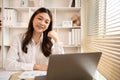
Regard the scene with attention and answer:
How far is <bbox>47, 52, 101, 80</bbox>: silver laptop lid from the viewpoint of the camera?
988mm

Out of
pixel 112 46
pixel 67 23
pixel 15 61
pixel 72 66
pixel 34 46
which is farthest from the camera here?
pixel 67 23

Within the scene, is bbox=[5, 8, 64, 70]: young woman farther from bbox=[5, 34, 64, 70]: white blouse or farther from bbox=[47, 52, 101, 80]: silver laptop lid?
bbox=[47, 52, 101, 80]: silver laptop lid

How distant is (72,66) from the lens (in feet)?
3.39

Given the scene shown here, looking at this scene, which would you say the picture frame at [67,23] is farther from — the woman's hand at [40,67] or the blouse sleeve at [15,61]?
the woman's hand at [40,67]

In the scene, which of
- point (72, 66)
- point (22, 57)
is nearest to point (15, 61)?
point (22, 57)

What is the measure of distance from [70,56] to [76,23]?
6.93 feet

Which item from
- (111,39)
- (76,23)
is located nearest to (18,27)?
(76,23)

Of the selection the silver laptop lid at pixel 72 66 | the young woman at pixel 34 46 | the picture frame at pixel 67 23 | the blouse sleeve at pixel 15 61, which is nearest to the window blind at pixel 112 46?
the silver laptop lid at pixel 72 66

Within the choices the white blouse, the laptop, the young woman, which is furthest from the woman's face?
the laptop

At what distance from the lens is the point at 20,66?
1.71m

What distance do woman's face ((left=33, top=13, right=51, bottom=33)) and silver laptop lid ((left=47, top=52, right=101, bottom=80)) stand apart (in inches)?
35.0

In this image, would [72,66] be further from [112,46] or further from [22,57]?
[22,57]

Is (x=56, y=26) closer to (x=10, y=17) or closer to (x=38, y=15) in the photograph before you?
(x=10, y=17)

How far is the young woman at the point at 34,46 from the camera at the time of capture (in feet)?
5.75
